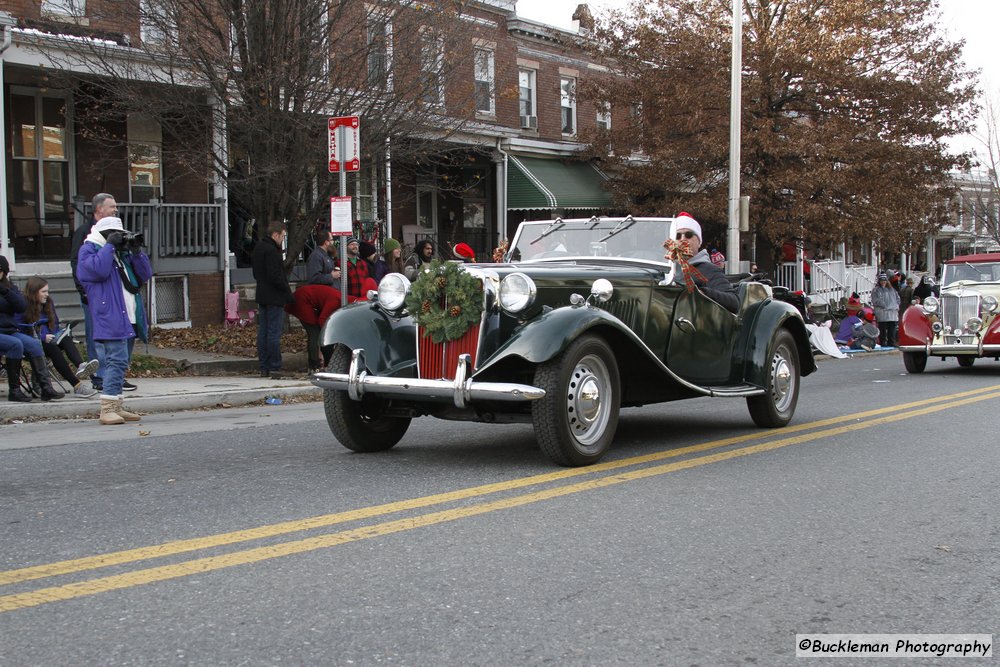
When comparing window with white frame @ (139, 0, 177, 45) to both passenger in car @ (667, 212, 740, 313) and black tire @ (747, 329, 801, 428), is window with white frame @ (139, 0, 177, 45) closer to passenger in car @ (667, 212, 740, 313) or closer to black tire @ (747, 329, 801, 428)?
passenger in car @ (667, 212, 740, 313)

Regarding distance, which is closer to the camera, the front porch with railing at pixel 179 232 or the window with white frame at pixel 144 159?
the front porch with railing at pixel 179 232

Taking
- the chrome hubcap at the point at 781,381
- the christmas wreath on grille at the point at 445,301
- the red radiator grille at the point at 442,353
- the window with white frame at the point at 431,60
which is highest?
the window with white frame at the point at 431,60

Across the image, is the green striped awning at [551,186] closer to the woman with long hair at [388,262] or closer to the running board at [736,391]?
the woman with long hair at [388,262]

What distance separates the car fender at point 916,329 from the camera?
1547cm

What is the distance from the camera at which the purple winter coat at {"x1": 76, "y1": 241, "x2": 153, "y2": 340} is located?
29.2ft

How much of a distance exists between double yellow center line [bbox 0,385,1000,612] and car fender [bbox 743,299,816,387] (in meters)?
0.62

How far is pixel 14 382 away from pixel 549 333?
640cm

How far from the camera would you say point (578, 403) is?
650 cm

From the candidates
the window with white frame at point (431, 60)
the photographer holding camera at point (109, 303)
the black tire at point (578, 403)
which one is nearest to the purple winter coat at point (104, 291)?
the photographer holding camera at point (109, 303)

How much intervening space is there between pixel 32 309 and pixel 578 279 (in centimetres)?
661

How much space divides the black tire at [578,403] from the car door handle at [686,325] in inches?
45.6

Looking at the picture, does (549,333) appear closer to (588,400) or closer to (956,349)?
(588,400)

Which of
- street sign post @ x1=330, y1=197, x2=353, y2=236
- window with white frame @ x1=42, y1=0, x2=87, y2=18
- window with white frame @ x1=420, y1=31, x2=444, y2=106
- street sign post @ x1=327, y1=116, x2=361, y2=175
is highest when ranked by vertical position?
window with white frame @ x1=42, y1=0, x2=87, y2=18

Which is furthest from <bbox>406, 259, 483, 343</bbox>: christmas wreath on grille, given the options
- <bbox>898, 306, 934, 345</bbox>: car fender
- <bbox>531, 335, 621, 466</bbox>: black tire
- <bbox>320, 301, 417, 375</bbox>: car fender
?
<bbox>898, 306, 934, 345</bbox>: car fender
